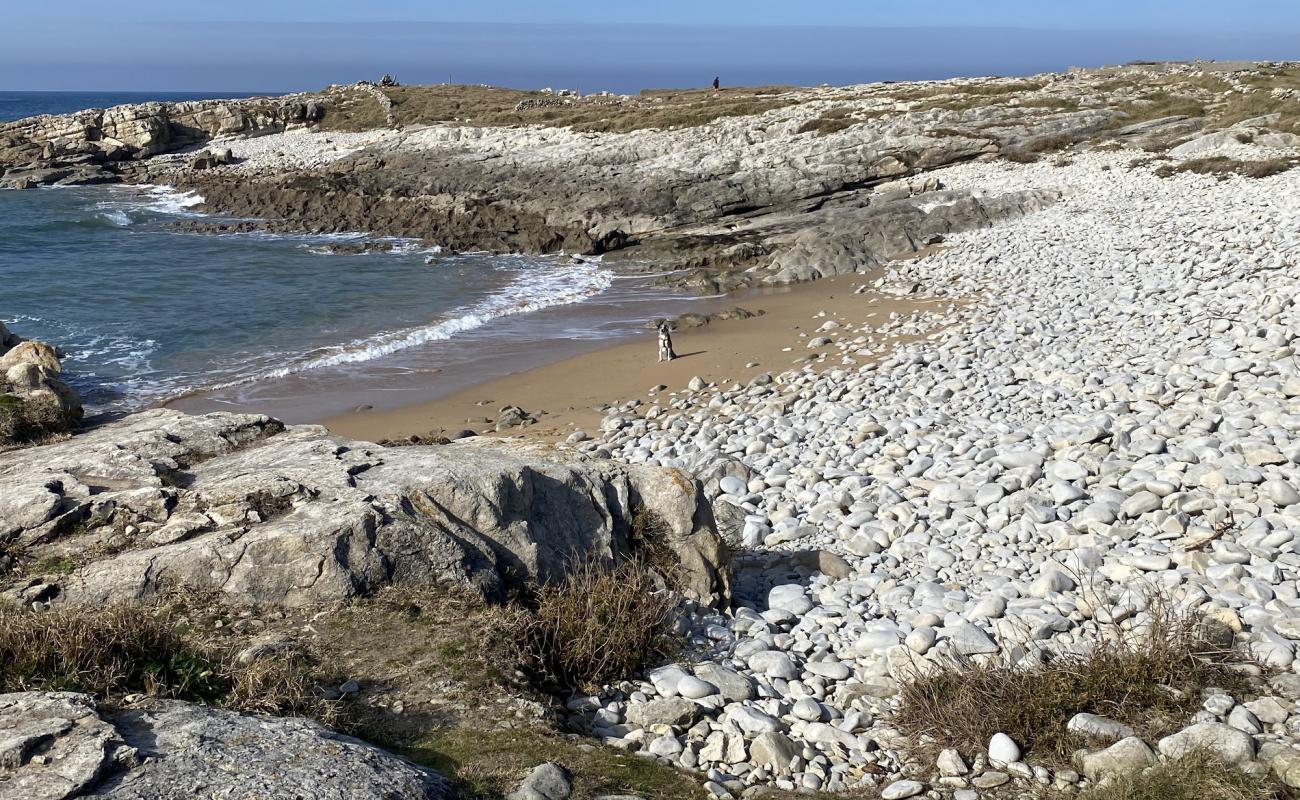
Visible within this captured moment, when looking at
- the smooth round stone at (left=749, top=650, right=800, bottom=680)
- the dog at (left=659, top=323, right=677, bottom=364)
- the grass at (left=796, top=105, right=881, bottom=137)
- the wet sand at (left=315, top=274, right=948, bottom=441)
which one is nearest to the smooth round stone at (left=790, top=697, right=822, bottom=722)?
the smooth round stone at (left=749, top=650, right=800, bottom=680)

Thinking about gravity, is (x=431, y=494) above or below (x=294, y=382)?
above

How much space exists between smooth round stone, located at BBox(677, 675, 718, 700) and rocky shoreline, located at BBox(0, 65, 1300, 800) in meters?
0.04

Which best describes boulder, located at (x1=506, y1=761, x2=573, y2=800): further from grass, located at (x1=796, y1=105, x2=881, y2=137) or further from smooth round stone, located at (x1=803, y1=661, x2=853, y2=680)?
grass, located at (x1=796, y1=105, x2=881, y2=137)

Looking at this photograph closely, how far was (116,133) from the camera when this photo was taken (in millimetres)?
63406

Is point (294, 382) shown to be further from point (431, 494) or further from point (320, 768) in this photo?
point (320, 768)

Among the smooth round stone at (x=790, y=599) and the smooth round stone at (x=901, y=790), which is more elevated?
the smooth round stone at (x=901, y=790)

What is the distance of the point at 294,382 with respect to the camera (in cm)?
1741

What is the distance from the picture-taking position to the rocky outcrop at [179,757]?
3.63 metres

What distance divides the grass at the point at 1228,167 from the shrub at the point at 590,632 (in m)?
25.9

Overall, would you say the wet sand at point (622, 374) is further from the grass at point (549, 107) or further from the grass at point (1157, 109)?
the grass at point (549, 107)

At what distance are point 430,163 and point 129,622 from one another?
1700 inches

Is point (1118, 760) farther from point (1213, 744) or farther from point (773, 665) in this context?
point (773, 665)

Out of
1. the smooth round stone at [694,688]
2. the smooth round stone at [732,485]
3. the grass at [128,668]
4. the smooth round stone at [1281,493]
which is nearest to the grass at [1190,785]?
the smooth round stone at [694,688]

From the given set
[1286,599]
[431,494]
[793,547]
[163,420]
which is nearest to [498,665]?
[431,494]
